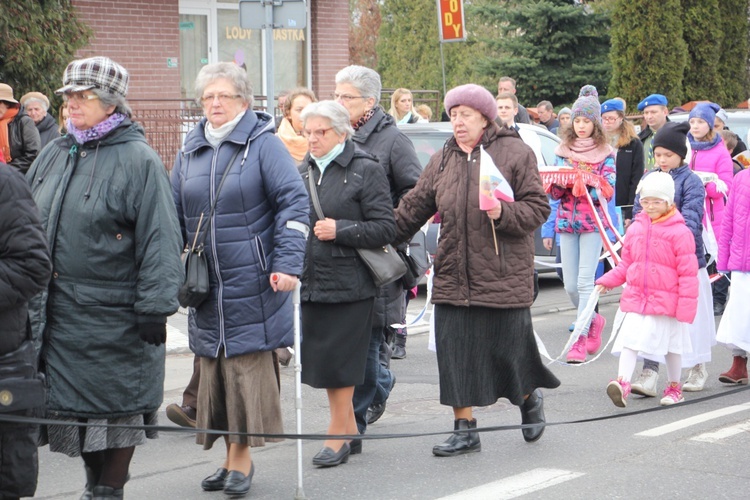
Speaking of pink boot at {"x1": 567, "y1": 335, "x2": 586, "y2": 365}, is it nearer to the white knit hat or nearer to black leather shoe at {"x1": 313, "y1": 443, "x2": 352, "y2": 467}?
the white knit hat

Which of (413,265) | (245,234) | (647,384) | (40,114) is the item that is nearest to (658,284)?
(647,384)

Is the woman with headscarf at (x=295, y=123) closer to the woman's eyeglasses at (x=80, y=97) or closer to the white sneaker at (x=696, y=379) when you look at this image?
the white sneaker at (x=696, y=379)

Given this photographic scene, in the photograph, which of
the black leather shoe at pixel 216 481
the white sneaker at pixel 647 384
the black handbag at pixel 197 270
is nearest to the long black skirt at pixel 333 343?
the black leather shoe at pixel 216 481

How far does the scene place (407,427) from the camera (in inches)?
286

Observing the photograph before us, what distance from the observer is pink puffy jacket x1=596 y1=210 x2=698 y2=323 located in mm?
7598

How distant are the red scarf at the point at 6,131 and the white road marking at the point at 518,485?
20.2ft

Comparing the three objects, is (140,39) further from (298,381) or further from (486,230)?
(298,381)

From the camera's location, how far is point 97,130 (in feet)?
16.4

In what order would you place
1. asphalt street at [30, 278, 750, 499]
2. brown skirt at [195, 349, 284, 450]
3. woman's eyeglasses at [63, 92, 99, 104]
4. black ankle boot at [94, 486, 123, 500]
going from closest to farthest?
1. woman's eyeglasses at [63, 92, 99, 104]
2. black ankle boot at [94, 486, 123, 500]
3. brown skirt at [195, 349, 284, 450]
4. asphalt street at [30, 278, 750, 499]

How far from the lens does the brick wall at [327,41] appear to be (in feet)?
68.6

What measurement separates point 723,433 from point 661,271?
1.15 metres

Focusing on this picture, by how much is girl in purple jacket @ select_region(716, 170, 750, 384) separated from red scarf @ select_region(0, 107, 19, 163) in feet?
19.1

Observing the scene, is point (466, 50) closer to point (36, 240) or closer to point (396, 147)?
point (396, 147)

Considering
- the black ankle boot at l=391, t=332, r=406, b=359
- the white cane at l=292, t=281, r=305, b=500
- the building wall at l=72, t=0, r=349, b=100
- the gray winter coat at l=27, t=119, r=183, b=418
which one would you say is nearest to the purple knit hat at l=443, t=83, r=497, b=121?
the white cane at l=292, t=281, r=305, b=500
